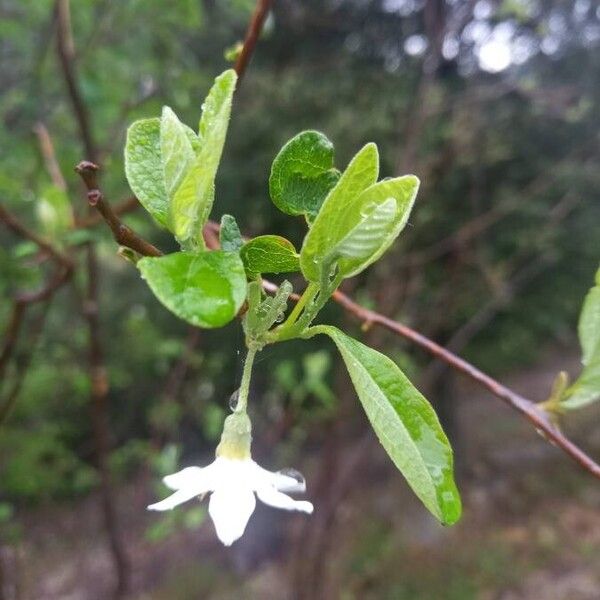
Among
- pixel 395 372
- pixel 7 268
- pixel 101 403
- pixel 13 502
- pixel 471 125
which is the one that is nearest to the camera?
pixel 395 372

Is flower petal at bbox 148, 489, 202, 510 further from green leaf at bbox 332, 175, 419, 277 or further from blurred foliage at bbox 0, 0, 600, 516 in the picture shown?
blurred foliage at bbox 0, 0, 600, 516

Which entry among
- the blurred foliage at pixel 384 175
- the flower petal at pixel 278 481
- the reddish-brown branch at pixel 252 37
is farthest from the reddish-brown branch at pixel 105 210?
the blurred foliage at pixel 384 175

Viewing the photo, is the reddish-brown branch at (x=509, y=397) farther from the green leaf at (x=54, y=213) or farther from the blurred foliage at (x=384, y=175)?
the blurred foliage at (x=384, y=175)

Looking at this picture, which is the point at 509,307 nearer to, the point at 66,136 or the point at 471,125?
the point at 471,125

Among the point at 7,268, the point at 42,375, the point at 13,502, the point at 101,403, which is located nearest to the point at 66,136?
the point at 7,268

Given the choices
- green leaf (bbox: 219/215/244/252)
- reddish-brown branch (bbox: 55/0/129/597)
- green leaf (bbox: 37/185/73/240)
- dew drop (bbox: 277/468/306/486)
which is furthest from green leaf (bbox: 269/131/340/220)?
reddish-brown branch (bbox: 55/0/129/597)

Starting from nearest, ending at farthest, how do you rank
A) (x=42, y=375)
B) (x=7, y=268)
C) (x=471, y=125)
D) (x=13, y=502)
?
(x=7, y=268)
(x=471, y=125)
(x=42, y=375)
(x=13, y=502)
